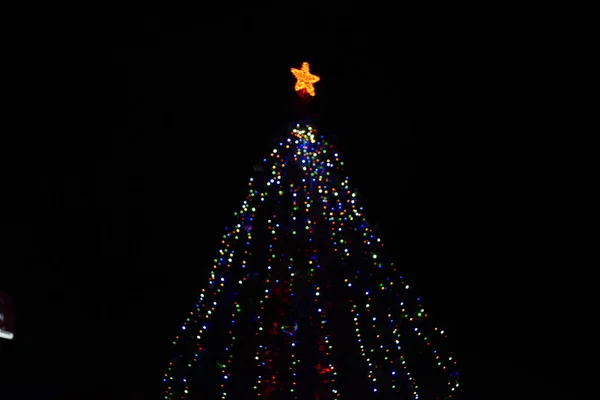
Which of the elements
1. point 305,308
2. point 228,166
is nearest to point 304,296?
point 305,308

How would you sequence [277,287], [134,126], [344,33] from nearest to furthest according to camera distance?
[277,287], [134,126], [344,33]

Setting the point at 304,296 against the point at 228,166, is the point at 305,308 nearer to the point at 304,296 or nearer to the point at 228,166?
the point at 304,296

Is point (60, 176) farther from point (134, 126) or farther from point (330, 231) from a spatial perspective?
point (330, 231)

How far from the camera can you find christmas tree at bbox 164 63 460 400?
3.69 meters

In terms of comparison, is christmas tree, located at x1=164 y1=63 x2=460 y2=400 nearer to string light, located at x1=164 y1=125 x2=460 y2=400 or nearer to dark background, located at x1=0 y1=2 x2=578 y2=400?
string light, located at x1=164 y1=125 x2=460 y2=400

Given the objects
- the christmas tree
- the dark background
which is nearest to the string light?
the christmas tree

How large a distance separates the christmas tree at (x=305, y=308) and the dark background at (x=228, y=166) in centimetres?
38

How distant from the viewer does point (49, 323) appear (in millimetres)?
3834

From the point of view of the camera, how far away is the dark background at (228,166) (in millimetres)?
3906

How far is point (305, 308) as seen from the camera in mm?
3785

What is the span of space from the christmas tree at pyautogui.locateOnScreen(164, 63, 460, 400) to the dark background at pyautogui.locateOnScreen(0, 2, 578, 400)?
38 centimetres

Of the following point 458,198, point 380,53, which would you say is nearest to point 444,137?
point 458,198

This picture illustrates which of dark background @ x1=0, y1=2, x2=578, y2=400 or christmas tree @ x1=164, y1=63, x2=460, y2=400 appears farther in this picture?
dark background @ x1=0, y1=2, x2=578, y2=400

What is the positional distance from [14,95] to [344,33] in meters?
2.26
